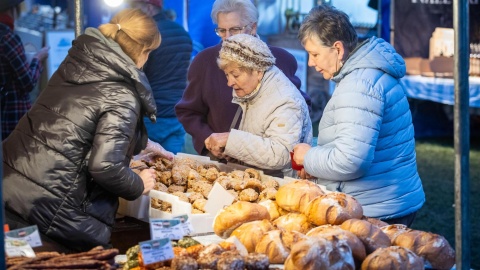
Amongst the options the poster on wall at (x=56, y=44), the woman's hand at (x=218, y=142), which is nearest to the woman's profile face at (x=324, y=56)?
the woman's hand at (x=218, y=142)

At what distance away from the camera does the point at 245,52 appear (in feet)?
12.7

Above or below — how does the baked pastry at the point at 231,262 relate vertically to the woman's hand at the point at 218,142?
above

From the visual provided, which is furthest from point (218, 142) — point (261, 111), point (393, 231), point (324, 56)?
point (393, 231)

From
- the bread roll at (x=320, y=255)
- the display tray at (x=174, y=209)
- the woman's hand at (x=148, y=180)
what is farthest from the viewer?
the woman's hand at (x=148, y=180)

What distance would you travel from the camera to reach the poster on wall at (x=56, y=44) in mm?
9664

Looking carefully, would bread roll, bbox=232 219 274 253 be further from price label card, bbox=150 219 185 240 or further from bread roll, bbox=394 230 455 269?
bread roll, bbox=394 230 455 269

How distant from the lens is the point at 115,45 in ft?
10.4

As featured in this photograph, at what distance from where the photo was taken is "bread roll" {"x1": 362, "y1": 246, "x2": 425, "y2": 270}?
2510 millimetres

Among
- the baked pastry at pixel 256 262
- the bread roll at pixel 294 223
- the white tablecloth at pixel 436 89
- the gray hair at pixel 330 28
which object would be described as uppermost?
the gray hair at pixel 330 28

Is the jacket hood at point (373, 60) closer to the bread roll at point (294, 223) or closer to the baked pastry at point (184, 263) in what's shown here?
the bread roll at point (294, 223)

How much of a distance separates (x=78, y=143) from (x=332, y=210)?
103 cm

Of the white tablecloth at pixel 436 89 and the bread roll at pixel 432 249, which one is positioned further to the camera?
the white tablecloth at pixel 436 89

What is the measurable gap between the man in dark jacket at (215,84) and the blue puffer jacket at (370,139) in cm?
118

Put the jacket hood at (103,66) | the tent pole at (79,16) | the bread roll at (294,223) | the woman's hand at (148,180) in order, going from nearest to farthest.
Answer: the bread roll at (294,223)
the jacket hood at (103,66)
the woman's hand at (148,180)
the tent pole at (79,16)
